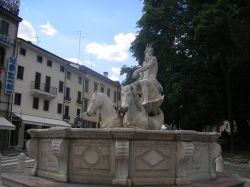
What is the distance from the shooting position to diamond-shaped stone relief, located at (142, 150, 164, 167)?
355 inches

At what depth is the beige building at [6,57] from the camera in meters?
38.8

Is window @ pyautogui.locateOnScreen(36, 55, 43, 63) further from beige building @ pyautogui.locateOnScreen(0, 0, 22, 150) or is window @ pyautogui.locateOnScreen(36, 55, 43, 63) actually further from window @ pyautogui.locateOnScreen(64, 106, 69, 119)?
window @ pyautogui.locateOnScreen(64, 106, 69, 119)

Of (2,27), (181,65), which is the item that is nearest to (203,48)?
(181,65)

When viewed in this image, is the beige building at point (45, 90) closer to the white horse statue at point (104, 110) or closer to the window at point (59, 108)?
the window at point (59, 108)

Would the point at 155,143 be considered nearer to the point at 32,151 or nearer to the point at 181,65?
the point at 32,151

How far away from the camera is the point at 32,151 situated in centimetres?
1080

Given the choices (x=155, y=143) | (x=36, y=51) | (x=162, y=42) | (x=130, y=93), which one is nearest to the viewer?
(x=155, y=143)

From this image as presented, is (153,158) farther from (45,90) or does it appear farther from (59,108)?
(59,108)

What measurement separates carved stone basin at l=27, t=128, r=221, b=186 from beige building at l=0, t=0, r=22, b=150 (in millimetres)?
30110

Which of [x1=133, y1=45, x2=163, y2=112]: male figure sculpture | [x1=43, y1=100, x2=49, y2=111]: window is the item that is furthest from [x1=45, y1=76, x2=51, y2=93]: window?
[x1=133, y1=45, x2=163, y2=112]: male figure sculpture

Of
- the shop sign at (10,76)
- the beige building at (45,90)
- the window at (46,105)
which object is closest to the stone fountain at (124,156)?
the beige building at (45,90)

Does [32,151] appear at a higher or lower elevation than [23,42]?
lower

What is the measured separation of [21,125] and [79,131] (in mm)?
34894

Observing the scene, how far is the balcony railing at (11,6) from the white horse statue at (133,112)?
30825 millimetres
